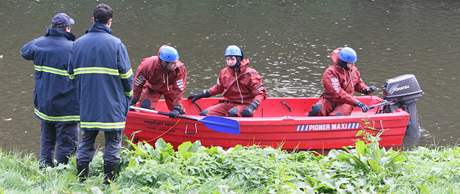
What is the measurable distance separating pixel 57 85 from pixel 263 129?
3.32 meters

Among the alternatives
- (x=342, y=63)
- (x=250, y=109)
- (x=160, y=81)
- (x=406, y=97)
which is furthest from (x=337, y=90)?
(x=160, y=81)

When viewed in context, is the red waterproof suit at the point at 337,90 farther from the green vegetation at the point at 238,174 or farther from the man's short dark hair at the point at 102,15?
the man's short dark hair at the point at 102,15

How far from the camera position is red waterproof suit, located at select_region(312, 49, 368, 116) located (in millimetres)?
9539

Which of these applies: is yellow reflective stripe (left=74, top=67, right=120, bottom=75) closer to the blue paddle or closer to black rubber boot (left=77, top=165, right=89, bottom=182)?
black rubber boot (left=77, top=165, right=89, bottom=182)

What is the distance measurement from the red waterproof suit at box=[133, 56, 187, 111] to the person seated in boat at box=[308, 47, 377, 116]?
2.05 meters

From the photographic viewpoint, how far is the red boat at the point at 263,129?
870cm

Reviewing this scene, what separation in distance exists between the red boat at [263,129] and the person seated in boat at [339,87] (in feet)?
1.48

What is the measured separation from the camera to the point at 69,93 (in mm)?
6371

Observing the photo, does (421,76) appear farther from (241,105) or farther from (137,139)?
(137,139)

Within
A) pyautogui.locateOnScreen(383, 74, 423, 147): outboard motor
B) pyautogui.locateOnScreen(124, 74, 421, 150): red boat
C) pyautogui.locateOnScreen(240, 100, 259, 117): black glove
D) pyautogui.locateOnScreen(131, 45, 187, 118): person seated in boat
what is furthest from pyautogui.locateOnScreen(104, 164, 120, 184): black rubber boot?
pyautogui.locateOnScreen(383, 74, 423, 147): outboard motor

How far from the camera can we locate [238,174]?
5.73 m

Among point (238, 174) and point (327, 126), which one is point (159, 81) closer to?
point (327, 126)

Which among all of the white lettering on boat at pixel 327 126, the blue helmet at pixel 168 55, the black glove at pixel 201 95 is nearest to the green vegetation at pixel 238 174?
the white lettering on boat at pixel 327 126

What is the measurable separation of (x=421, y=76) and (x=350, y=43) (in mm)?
3773
